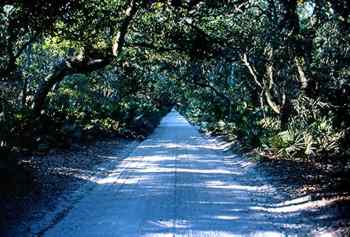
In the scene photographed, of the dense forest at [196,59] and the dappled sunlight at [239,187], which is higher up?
the dense forest at [196,59]

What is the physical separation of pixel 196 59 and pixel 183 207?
11405 millimetres

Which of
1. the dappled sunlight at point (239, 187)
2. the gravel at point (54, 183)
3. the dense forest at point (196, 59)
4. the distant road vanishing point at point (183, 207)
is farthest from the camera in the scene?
the dappled sunlight at point (239, 187)

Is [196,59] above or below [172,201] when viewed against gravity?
above

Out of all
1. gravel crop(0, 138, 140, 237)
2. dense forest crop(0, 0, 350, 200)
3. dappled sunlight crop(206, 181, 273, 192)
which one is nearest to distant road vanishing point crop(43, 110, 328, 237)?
dappled sunlight crop(206, 181, 273, 192)

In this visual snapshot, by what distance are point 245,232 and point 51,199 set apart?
4.02 m

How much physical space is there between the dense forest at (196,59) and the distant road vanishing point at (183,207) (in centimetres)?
230

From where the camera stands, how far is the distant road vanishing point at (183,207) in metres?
7.26

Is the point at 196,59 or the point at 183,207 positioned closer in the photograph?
the point at 183,207

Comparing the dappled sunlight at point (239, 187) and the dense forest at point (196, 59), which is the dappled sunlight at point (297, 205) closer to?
the dappled sunlight at point (239, 187)

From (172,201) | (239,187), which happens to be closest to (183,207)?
(172,201)

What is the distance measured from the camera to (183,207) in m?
8.66

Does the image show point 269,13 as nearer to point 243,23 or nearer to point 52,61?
point 243,23

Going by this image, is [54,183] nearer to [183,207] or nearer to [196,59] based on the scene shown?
[183,207]

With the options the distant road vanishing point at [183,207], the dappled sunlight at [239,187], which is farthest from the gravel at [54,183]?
the dappled sunlight at [239,187]
